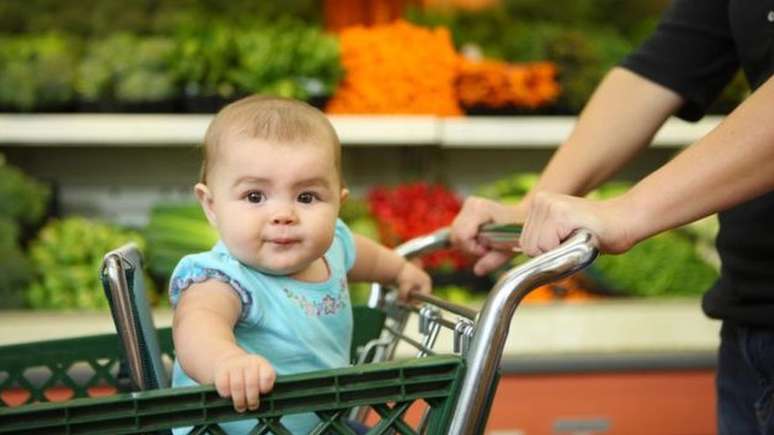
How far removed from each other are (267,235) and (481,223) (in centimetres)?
41

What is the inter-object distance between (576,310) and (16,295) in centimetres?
158

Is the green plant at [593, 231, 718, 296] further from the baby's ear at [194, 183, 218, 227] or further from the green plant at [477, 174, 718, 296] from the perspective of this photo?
the baby's ear at [194, 183, 218, 227]

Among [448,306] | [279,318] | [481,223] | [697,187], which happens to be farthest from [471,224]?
[697,187]

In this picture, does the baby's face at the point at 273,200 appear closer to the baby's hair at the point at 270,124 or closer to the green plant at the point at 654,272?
the baby's hair at the point at 270,124

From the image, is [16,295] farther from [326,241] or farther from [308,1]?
[326,241]

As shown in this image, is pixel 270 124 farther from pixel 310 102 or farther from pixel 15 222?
pixel 15 222

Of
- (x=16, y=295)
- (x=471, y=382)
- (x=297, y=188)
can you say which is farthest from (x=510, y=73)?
(x=471, y=382)

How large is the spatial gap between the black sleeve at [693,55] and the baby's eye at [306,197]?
2.19 feet

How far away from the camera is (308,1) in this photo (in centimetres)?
376

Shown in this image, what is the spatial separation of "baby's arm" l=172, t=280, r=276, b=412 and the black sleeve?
0.82 metres

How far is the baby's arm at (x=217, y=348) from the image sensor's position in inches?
43.1

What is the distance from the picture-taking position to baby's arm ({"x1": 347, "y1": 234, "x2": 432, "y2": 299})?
171 centimetres

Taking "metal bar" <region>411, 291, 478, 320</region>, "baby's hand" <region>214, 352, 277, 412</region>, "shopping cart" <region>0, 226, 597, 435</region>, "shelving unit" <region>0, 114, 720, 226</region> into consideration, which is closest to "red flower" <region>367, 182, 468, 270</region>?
"shelving unit" <region>0, 114, 720, 226</region>

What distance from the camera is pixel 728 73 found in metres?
1.81
